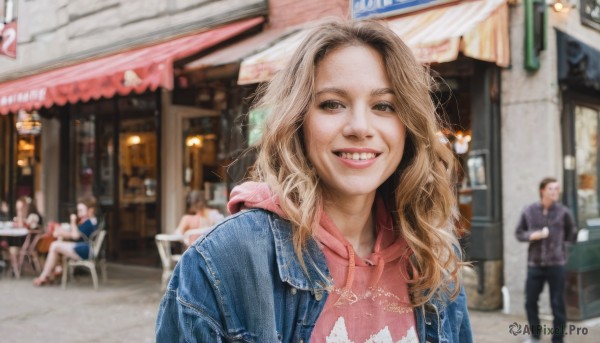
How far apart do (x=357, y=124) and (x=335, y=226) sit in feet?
0.99

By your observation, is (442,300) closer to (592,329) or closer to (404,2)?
(592,329)

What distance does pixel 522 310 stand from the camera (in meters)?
6.83

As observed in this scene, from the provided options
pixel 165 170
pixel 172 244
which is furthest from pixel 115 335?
pixel 165 170

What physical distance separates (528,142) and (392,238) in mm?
5746

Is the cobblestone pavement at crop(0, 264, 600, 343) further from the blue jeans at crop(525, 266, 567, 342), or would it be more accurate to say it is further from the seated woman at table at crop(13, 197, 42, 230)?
the seated woman at table at crop(13, 197, 42, 230)

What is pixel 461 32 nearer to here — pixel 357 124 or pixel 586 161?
pixel 586 161

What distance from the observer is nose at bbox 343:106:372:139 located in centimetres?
154

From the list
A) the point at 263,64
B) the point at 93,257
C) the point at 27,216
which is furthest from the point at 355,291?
the point at 27,216

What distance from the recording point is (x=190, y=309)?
4.41 ft

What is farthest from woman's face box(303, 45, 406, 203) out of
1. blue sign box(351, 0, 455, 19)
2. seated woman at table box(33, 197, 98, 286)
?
seated woman at table box(33, 197, 98, 286)

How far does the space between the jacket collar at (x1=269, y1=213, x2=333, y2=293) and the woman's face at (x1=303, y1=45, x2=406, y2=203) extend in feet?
0.67

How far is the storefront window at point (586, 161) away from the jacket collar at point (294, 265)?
23.6 feet

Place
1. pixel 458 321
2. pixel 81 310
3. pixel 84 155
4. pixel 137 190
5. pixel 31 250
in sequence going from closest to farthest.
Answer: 1. pixel 458 321
2. pixel 81 310
3. pixel 31 250
4. pixel 137 190
5. pixel 84 155

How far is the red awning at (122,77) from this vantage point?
8.01 meters
